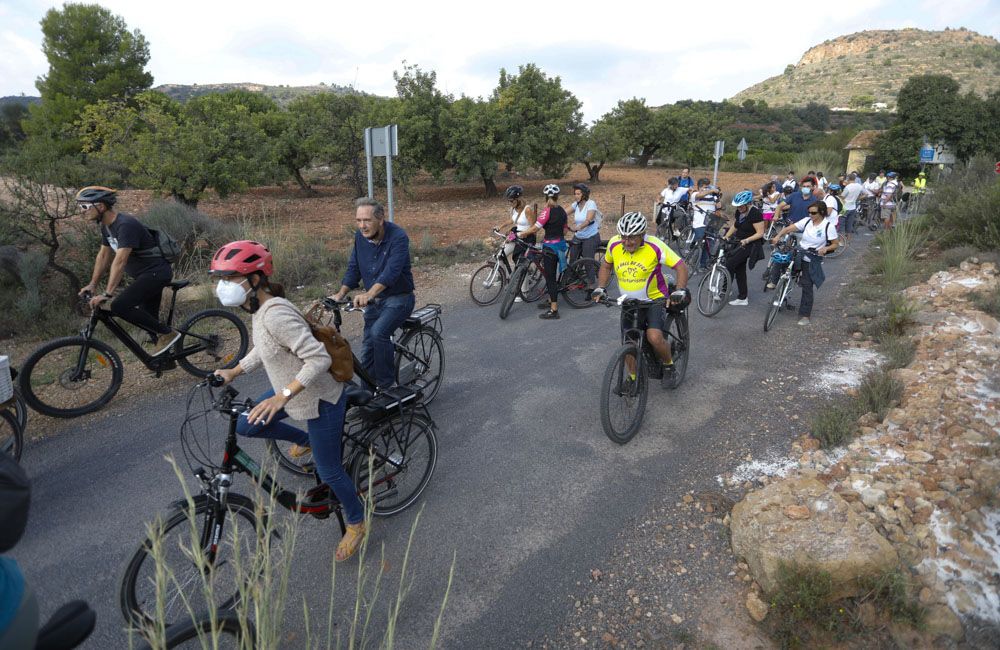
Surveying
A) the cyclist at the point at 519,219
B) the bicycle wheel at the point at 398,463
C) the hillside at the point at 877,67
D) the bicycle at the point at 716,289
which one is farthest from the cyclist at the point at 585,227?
the hillside at the point at 877,67

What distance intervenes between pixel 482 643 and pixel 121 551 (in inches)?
96.8

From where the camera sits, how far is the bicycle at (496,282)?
352 inches

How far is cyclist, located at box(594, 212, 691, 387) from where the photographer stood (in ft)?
16.3

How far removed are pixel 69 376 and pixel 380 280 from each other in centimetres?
323

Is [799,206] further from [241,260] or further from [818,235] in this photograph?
[241,260]

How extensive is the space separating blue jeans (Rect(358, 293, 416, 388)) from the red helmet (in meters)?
1.75

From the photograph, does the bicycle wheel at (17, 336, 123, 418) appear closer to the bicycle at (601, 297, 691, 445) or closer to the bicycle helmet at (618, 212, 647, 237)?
the bicycle at (601, 297, 691, 445)

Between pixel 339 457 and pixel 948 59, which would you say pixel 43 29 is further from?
pixel 948 59

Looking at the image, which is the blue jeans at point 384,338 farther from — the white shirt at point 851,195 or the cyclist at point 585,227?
the white shirt at point 851,195

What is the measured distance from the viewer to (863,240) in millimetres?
15984

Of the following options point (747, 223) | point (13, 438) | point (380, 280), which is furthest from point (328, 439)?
point (747, 223)

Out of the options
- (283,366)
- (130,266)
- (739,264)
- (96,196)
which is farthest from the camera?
(739,264)

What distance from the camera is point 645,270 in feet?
16.4

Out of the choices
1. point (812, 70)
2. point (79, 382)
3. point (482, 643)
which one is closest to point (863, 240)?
point (482, 643)
